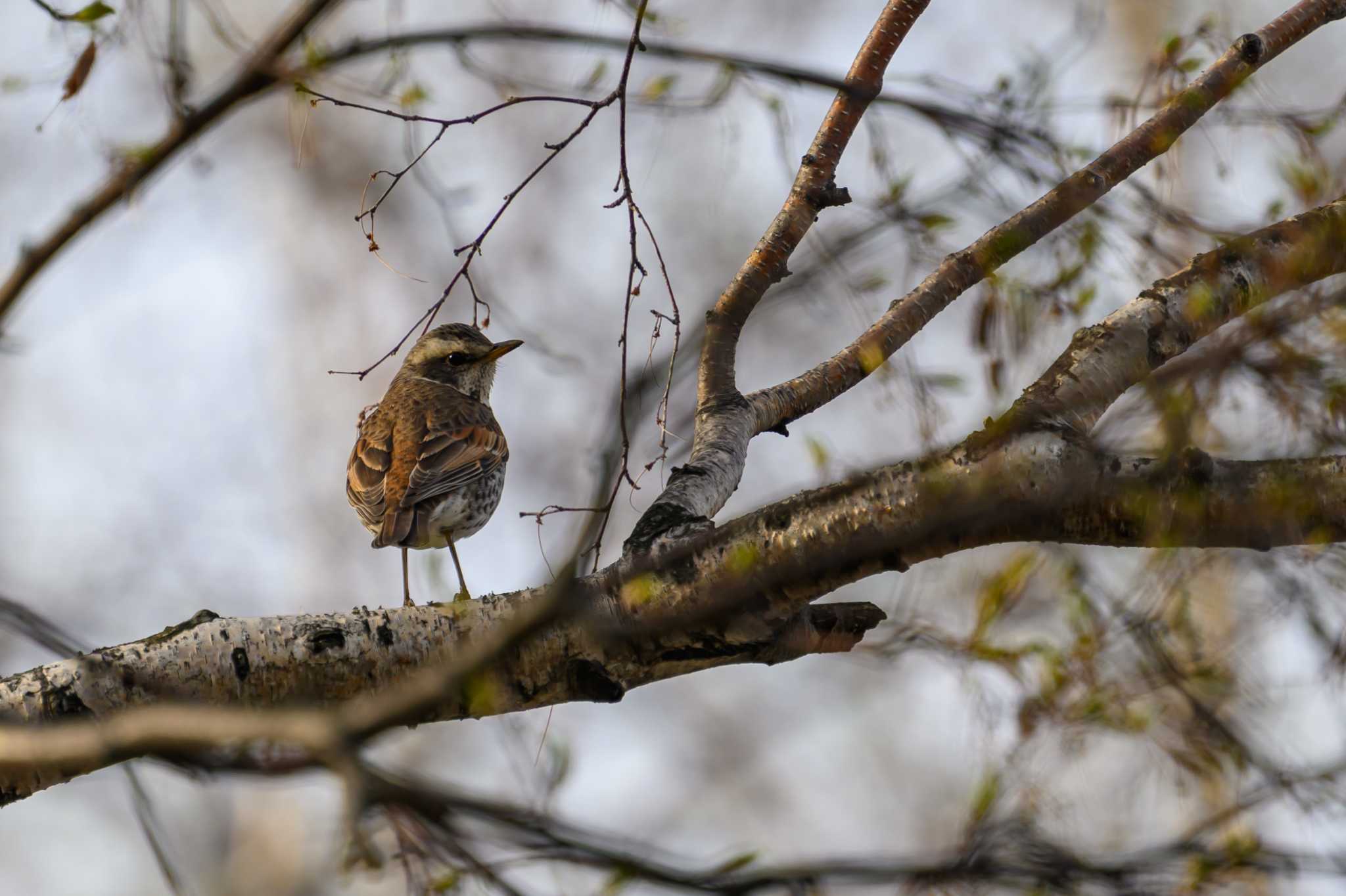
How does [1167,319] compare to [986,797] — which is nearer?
[986,797]

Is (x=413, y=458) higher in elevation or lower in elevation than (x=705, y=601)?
higher

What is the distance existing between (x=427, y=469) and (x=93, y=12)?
3.45 meters

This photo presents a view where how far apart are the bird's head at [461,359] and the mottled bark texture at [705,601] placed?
4510 mm

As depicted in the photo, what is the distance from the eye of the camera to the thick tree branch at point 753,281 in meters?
4.62

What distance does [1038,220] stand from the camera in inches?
176

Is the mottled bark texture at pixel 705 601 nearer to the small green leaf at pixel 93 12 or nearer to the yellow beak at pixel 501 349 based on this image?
the small green leaf at pixel 93 12

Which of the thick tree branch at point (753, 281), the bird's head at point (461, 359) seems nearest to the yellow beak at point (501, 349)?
the bird's head at point (461, 359)

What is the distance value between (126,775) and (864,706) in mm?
13903

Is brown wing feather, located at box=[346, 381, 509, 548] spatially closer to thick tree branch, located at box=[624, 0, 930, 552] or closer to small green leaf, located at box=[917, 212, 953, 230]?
thick tree branch, located at box=[624, 0, 930, 552]

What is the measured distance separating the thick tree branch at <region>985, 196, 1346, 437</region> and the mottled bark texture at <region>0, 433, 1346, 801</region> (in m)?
0.28

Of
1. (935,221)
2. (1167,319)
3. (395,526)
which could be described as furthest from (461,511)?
(1167,319)

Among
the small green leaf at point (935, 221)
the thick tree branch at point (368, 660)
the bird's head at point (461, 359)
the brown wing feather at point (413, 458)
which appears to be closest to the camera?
the thick tree branch at point (368, 660)

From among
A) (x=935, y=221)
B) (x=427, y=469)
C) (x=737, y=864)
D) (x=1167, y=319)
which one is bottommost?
(x=737, y=864)

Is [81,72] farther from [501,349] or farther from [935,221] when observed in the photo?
[501,349]
